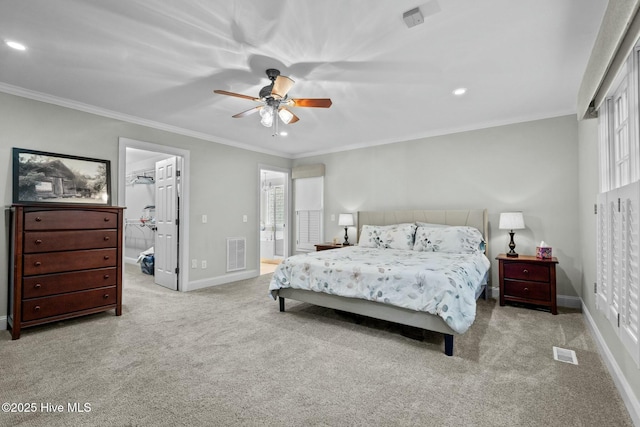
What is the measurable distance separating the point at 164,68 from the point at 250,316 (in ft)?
8.60

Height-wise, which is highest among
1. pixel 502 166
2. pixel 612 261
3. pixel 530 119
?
pixel 530 119

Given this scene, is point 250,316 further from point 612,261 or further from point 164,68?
point 612,261

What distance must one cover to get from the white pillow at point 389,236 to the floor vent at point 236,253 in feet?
6.99

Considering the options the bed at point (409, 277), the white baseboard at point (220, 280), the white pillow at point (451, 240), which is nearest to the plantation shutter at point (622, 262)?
the bed at point (409, 277)

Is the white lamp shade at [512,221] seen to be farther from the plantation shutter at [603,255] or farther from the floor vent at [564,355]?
the floor vent at [564,355]

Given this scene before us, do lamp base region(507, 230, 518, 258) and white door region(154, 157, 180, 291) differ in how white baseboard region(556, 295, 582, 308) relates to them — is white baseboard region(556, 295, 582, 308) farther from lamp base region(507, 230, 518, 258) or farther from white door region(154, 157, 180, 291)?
white door region(154, 157, 180, 291)

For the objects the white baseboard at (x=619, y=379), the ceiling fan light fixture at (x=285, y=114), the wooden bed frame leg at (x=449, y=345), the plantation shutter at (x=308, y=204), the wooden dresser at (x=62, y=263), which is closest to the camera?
the white baseboard at (x=619, y=379)

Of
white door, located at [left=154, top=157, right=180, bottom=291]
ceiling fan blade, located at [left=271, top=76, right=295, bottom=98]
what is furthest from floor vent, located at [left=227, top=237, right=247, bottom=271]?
ceiling fan blade, located at [left=271, top=76, right=295, bottom=98]

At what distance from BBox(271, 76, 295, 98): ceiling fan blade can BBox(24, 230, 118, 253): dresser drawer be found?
7.98ft

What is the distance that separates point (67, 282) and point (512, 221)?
5067mm

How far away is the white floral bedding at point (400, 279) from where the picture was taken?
2447 millimetres

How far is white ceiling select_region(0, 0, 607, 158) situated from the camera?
76.8 inches

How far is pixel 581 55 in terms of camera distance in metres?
2.48

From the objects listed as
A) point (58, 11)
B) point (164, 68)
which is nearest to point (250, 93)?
point (164, 68)
